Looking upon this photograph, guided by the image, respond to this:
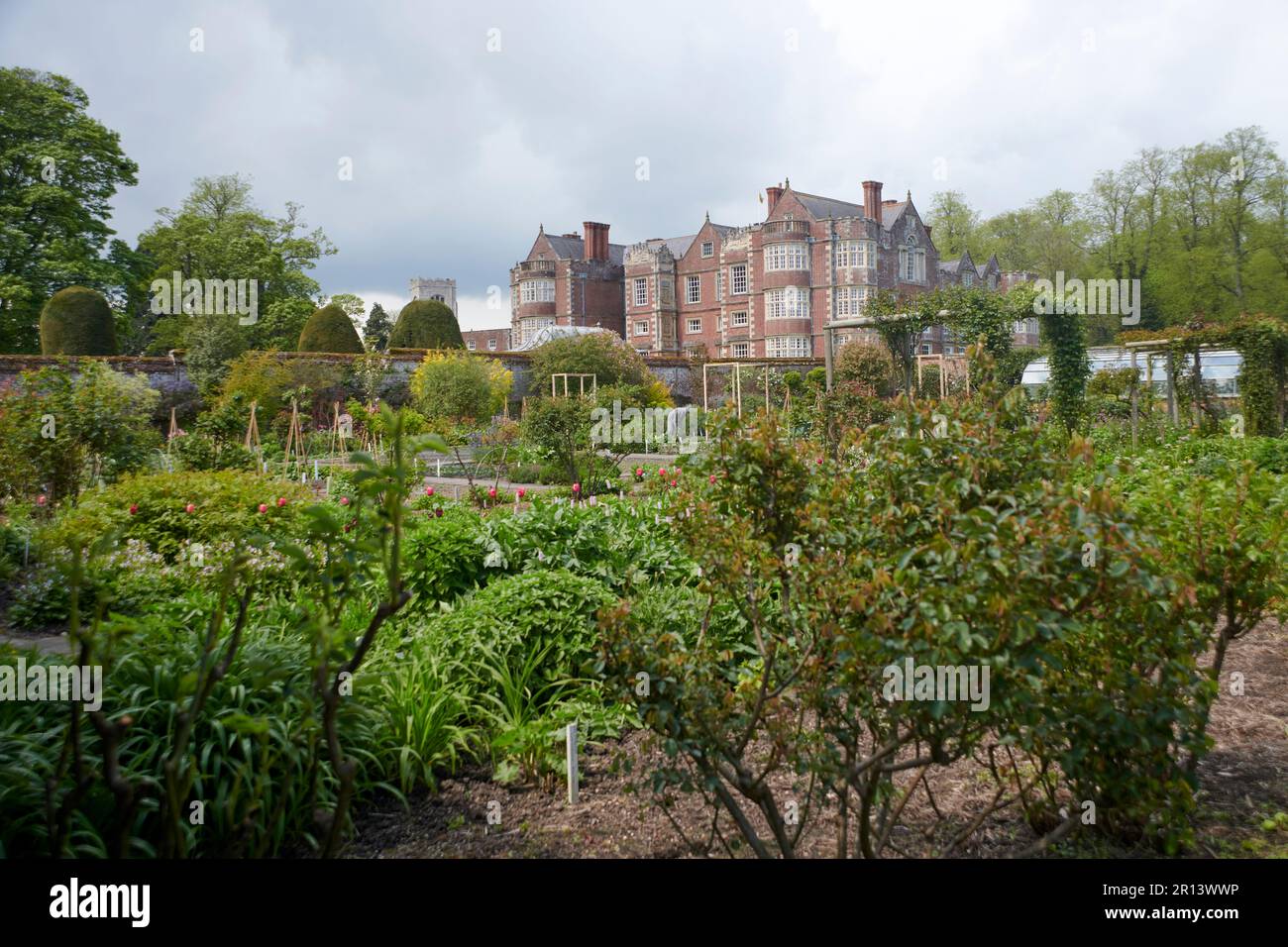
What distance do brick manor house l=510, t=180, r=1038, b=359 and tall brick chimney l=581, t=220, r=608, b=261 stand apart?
6 centimetres

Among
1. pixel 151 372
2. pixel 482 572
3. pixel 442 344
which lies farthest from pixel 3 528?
pixel 442 344

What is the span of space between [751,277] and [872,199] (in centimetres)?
721

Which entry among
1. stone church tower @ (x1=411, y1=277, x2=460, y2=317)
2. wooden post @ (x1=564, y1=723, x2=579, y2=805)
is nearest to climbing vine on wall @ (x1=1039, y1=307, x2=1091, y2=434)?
wooden post @ (x1=564, y1=723, x2=579, y2=805)

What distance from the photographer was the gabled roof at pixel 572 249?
2056 inches

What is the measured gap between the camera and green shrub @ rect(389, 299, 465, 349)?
29.6 meters

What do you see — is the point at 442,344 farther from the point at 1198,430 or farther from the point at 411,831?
the point at 411,831

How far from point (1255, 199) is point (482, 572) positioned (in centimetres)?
4305

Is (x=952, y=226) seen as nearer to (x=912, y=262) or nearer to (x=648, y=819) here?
(x=912, y=262)

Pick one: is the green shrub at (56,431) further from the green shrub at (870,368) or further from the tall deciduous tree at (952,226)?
the tall deciduous tree at (952,226)

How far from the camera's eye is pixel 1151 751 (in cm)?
245

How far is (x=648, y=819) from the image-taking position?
346 cm

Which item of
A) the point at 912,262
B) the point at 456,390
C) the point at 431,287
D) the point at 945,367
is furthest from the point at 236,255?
the point at 431,287

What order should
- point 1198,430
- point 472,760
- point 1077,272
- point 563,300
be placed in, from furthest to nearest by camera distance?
point 563,300
point 1077,272
point 1198,430
point 472,760

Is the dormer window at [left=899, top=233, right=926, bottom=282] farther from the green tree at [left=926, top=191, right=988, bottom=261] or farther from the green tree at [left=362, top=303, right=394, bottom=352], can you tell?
the green tree at [left=362, top=303, right=394, bottom=352]
